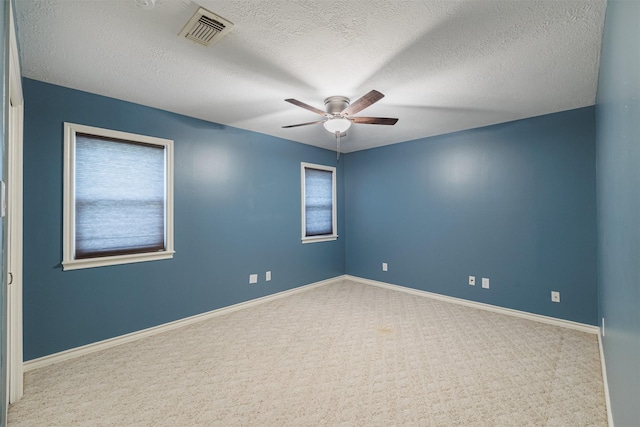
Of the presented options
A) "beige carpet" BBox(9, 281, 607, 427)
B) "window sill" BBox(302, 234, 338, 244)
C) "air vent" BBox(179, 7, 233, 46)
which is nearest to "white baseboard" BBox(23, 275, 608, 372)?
"beige carpet" BBox(9, 281, 607, 427)

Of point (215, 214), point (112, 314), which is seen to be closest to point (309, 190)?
point (215, 214)

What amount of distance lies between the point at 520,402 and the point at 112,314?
3.55 metres

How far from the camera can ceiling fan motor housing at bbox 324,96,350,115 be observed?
279 cm

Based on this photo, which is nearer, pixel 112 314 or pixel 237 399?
pixel 237 399

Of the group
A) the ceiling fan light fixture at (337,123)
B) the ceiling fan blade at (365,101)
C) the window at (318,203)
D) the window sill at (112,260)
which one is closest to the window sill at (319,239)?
the window at (318,203)

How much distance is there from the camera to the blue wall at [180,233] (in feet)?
8.26

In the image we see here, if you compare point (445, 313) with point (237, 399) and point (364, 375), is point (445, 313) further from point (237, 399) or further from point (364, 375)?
point (237, 399)

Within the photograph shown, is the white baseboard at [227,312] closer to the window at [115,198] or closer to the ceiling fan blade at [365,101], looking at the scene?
the window at [115,198]

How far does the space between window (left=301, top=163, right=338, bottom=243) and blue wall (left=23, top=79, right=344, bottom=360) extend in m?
0.14

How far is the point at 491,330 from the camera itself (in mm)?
3158

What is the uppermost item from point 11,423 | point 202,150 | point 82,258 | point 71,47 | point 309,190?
point 71,47

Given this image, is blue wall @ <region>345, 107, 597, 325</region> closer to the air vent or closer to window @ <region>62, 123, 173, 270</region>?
window @ <region>62, 123, 173, 270</region>

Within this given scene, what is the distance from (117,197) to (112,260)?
631 mm

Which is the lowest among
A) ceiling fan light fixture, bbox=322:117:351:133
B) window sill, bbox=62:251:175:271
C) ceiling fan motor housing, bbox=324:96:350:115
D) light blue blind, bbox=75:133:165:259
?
window sill, bbox=62:251:175:271
